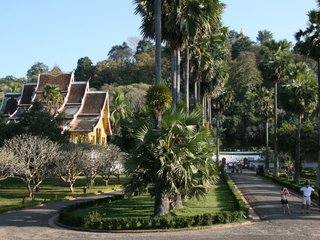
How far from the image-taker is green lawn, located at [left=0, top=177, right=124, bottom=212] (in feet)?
109

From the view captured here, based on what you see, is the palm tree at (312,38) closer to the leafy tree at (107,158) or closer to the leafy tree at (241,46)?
the leafy tree at (107,158)

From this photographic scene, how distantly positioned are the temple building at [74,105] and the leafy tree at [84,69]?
47.3m

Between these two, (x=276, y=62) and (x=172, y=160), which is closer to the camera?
Result: (x=172, y=160)

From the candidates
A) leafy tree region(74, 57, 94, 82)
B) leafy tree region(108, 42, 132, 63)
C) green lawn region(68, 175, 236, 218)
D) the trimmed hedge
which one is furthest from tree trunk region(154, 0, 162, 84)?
leafy tree region(108, 42, 132, 63)

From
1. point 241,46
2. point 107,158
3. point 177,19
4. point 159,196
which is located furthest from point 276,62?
point 241,46

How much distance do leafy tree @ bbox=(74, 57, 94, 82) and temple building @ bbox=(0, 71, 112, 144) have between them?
47313 mm

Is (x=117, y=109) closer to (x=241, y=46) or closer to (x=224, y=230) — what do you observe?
(x=224, y=230)

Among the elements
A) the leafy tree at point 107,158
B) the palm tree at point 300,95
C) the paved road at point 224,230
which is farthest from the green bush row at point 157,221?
the palm tree at point 300,95

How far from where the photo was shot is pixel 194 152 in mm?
21609

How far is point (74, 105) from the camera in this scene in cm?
6519

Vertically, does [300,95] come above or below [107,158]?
above

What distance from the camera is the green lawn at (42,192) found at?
109 feet

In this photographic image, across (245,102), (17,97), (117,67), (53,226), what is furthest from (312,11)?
(117,67)

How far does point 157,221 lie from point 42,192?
23.8m
